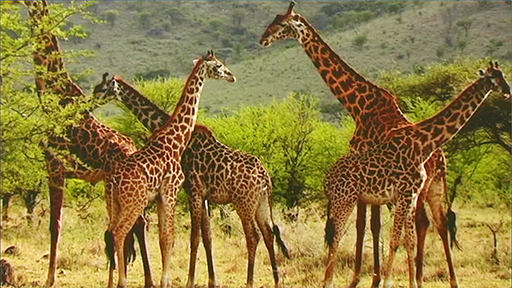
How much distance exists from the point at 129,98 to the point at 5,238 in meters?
9.65

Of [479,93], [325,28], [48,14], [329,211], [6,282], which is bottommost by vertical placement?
[6,282]

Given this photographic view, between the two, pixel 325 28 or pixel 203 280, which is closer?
pixel 203 280

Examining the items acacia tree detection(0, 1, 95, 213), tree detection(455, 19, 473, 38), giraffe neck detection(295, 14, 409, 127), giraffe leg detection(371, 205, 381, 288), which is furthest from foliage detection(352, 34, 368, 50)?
acacia tree detection(0, 1, 95, 213)

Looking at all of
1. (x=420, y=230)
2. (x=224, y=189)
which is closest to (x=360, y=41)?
(x=420, y=230)

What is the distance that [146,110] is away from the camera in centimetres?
1183

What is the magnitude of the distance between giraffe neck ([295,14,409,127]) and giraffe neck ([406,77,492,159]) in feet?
1.38

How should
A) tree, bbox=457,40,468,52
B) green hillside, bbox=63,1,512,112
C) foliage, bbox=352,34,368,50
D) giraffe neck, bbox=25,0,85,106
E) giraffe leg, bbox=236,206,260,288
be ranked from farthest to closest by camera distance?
foliage, bbox=352,34,368,50 < tree, bbox=457,40,468,52 < green hillside, bbox=63,1,512,112 < giraffe leg, bbox=236,206,260,288 < giraffe neck, bbox=25,0,85,106

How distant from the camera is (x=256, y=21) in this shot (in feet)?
234

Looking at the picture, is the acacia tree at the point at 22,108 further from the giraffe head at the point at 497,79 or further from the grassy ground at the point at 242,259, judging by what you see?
the giraffe head at the point at 497,79

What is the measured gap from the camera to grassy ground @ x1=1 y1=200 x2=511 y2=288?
503 inches

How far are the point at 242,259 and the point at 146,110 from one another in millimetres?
4699

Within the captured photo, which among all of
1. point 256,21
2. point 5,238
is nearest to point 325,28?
point 256,21

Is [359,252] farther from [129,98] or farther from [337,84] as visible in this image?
[129,98]

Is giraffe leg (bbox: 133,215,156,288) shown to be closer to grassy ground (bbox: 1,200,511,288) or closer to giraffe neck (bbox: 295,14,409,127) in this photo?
grassy ground (bbox: 1,200,511,288)
